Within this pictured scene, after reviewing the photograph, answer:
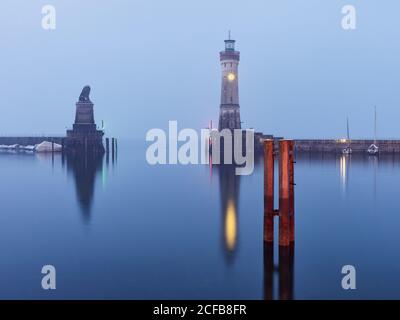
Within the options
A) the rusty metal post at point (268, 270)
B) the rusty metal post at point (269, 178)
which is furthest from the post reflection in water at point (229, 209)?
the rusty metal post at point (269, 178)

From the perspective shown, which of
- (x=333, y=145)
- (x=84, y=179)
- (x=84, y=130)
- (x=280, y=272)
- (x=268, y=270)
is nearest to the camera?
(x=280, y=272)

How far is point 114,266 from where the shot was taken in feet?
49.8

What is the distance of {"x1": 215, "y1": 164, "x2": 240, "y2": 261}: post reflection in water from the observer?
1819 cm

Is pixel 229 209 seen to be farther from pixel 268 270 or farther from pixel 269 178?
pixel 269 178

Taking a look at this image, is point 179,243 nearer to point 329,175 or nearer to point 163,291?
point 163,291

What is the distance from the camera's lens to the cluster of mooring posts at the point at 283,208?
1327 cm

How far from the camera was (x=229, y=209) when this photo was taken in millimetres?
26734

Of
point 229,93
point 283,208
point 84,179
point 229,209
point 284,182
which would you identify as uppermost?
point 229,93

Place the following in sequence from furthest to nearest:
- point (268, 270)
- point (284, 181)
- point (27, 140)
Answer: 1. point (27, 140)
2. point (268, 270)
3. point (284, 181)

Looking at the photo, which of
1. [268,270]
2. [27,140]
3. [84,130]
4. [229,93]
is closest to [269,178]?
[268,270]

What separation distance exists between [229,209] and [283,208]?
13273 millimetres

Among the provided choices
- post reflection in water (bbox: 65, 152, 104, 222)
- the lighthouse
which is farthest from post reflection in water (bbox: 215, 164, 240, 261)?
the lighthouse
